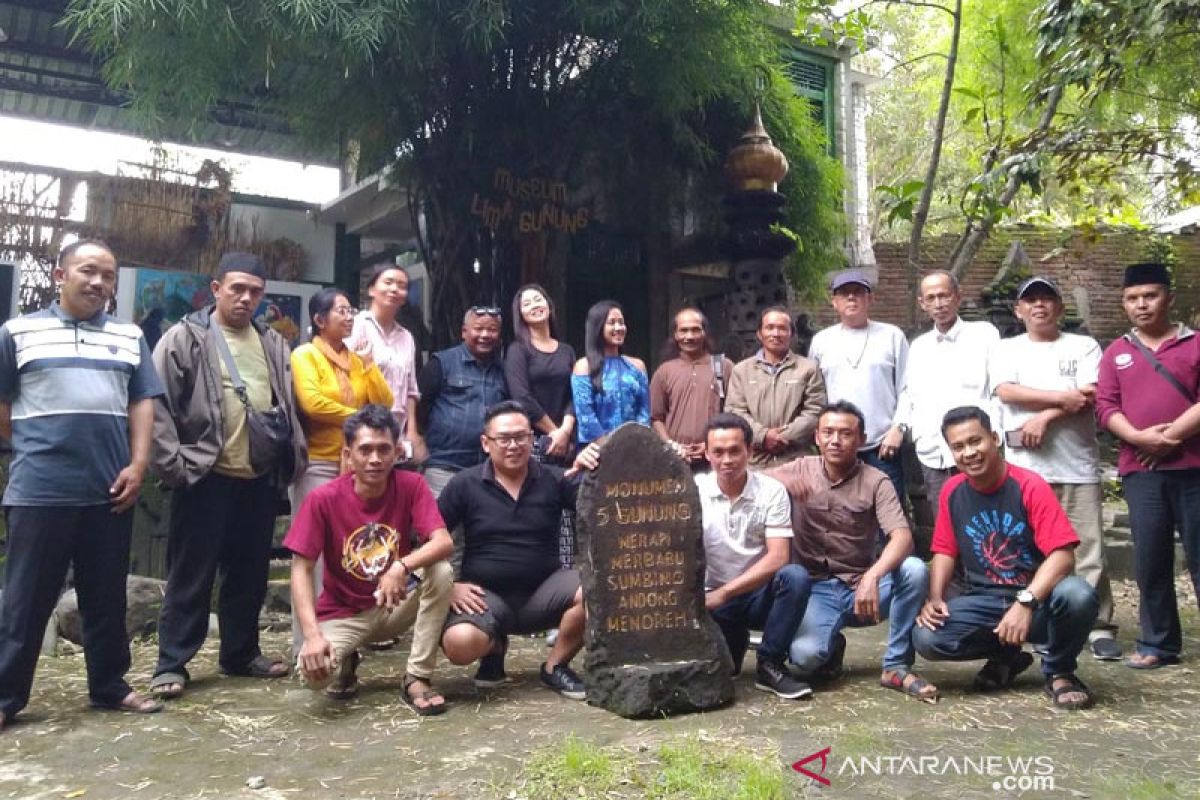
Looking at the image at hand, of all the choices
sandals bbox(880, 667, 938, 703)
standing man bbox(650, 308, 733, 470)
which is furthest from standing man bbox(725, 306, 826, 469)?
sandals bbox(880, 667, 938, 703)

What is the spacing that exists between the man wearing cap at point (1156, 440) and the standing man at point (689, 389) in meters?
1.92

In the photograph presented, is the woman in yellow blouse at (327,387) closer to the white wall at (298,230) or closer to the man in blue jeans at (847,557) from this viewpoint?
the man in blue jeans at (847,557)

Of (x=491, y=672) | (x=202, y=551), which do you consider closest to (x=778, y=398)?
(x=491, y=672)

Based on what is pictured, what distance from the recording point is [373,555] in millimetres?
4156

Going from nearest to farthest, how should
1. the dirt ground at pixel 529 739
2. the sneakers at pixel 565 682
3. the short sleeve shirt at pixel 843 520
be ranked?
the dirt ground at pixel 529 739 → the sneakers at pixel 565 682 → the short sleeve shirt at pixel 843 520

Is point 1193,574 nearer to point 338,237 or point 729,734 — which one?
point 729,734

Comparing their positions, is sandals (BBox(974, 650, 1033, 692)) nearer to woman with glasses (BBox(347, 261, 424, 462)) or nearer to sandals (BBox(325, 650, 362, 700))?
sandals (BBox(325, 650, 362, 700))

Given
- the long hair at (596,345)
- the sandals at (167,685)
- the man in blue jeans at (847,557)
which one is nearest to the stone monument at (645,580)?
the man in blue jeans at (847,557)

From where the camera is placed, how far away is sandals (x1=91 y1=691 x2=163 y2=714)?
410 cm

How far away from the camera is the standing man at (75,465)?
3.87 m

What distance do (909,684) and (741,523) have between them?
999 mm

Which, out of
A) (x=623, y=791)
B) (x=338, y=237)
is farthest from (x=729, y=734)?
(x=338, y=237)

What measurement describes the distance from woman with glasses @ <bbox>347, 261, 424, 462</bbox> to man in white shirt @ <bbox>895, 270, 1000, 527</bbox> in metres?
2.61

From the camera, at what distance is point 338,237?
33.4ft
